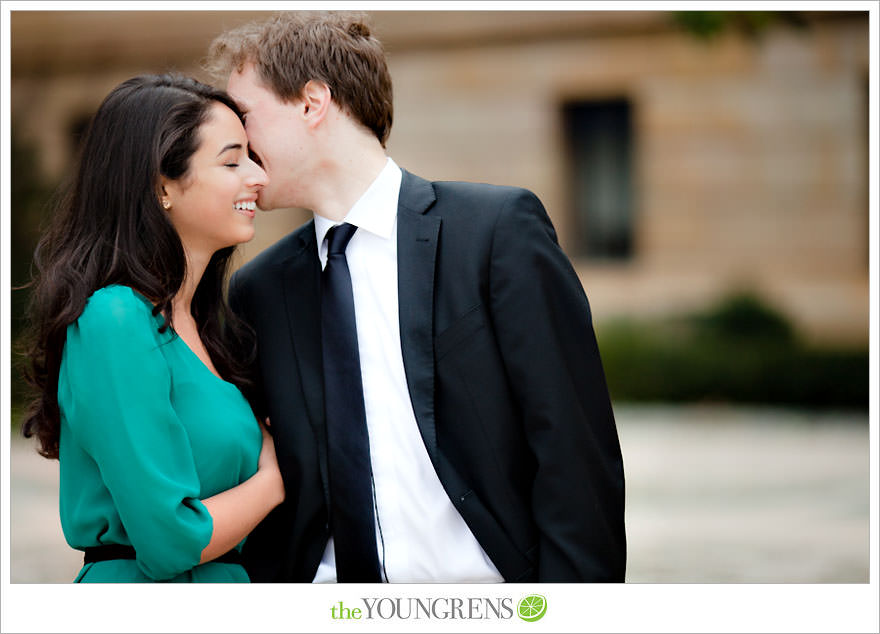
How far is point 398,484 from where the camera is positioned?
277cm

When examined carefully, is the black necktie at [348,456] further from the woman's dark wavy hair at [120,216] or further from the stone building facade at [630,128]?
the stone building facade at [630,128]

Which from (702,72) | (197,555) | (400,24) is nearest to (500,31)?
(400,24)

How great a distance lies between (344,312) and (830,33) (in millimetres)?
11565

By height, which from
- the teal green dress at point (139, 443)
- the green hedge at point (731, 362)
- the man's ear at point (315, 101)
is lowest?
the green hedge at point (731, 362)

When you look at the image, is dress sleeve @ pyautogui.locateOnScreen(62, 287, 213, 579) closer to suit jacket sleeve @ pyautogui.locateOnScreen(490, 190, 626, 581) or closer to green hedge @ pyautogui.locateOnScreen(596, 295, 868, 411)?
suit jacket sleeve @ pyautogui.locateOnScreen(490, 190, 626, 581)

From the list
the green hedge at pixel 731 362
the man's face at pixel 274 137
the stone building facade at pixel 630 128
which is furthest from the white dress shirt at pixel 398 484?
the stone building facade at pixel 630 128

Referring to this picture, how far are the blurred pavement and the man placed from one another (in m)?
→ 3.28

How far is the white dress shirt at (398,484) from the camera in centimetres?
275

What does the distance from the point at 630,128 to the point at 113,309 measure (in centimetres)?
1208

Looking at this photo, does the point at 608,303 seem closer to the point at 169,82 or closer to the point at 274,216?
the point at 274,216

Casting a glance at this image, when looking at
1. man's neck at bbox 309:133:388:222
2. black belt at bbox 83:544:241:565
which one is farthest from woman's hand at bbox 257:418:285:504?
man's neck at bbox 309:133:388:222

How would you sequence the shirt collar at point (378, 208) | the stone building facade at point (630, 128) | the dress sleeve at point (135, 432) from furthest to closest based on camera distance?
the stone building facade at point (630, 128) → the shirt collar at point (378, 208) → the dress sleeve at point (135, 432)

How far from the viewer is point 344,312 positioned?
9.33 ft

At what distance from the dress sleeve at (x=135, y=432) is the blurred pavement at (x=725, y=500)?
378 centimetres
